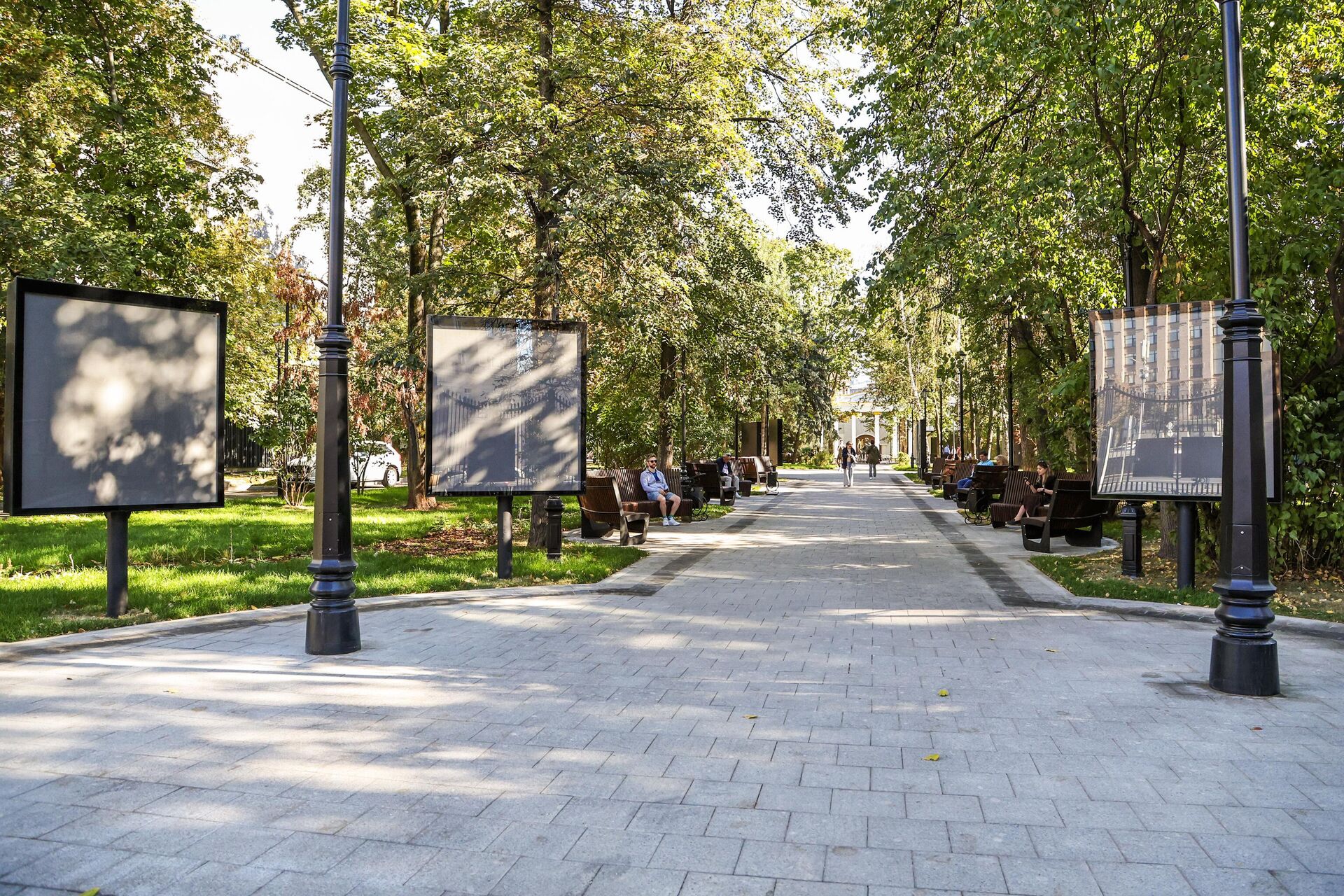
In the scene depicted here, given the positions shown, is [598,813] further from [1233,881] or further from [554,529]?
[554,529]

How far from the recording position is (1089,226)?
49.2ft

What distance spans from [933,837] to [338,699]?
12.5 feet

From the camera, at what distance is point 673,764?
4652 mm

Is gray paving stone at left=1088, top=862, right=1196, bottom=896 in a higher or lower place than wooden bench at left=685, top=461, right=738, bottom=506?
lower

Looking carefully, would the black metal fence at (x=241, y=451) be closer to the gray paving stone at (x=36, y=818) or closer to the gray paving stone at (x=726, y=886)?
the gray paving stone at (x=36, y=818)

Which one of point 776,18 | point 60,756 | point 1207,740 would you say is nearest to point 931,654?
point 1207,740

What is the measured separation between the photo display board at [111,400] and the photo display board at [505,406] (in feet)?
7.58

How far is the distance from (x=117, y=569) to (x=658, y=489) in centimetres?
1035

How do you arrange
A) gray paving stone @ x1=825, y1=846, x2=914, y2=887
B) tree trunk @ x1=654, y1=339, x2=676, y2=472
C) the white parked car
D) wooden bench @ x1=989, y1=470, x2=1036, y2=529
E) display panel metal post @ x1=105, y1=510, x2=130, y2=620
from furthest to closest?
the white parked car < tree trunk @ x1=654, y1=339, x2=676, y2=472 < wooden bench @ x1=989, y1=470, x2=1036, y2=529 < display panel metal post @ x1=105, y1=510, x2=130, y2=620 < gray paving stone @ x1=825, y1=846, x2=914, y2=887

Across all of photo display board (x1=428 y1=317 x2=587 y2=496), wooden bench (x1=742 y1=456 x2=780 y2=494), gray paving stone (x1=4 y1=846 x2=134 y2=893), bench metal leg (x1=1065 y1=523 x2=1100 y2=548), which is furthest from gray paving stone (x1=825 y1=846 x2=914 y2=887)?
wooden bench (x1=742 y1=456 x2=780 y2=494)

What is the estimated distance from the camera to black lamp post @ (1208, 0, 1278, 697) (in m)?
5.98

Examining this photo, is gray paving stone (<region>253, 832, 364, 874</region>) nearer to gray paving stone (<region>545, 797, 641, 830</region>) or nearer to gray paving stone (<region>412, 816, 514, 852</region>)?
gray paving stone (<region>412, 816, 514, 852</region>)

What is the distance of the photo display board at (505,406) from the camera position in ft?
34.8

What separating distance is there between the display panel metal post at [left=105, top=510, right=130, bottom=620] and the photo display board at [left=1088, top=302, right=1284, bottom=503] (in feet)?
33.4
